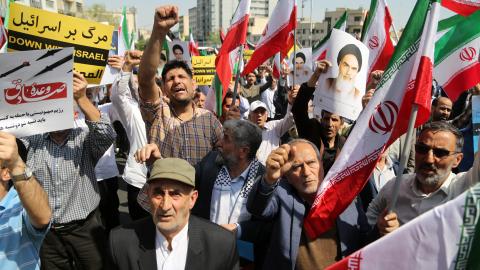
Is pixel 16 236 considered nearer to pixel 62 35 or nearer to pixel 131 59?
pixel 62 35

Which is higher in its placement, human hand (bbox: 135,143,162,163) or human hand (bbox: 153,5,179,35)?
human hand (bbox: 153,5,179,35)

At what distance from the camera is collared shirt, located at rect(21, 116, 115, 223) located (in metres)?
2.97

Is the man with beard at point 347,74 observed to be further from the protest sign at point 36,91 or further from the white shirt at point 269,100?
the white shirt at point 269,100

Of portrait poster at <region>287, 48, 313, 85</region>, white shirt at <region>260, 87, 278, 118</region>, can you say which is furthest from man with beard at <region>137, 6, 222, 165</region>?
white shirt at <region>260, 87, 278, 118</region>

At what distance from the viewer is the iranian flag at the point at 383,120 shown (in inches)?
81.7

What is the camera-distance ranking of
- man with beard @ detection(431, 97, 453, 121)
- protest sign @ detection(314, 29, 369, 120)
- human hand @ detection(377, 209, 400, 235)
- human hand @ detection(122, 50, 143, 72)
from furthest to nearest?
1. man with beard @ detection(431, 97, 453, 121)
2. protest sign @ detection(314, 29, 369, 120)
3. human hand @ detection(122, 50, 143, 72)
4. human hand @ detection(377, 209, 400, 235)

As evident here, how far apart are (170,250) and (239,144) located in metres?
0.94

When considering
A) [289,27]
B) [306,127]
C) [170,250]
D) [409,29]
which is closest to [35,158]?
[170,250]

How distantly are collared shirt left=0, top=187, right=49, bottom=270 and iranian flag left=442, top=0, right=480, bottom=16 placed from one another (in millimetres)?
3598

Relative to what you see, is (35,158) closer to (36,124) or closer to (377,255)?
(36,124)

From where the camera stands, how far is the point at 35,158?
297cm

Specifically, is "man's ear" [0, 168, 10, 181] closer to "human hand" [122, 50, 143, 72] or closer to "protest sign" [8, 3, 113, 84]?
"protest sign" [8, 3, 113, 84]

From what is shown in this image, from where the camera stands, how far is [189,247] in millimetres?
2199

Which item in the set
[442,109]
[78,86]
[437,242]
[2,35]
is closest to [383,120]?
[437,242]
